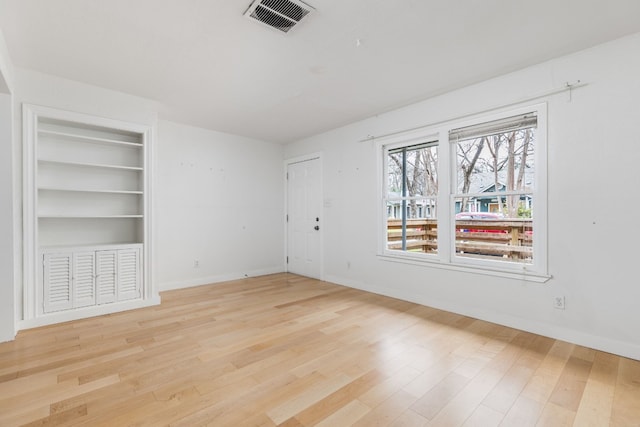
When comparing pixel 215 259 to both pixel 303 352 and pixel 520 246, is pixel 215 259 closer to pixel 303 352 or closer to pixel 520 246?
pixel 303 352

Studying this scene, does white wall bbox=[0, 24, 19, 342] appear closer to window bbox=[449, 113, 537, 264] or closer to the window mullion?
the window mullion

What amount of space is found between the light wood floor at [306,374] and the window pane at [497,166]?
132 centimetres

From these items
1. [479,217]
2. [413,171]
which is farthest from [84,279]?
[479,217]

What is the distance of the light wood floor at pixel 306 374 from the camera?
1.76 m

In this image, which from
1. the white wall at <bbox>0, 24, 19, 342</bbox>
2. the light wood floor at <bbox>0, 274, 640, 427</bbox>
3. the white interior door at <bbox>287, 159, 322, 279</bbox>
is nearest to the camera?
the light wood floor at <bbox>0, 274, 640, 427</bbox>

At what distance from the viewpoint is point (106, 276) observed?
3.56m

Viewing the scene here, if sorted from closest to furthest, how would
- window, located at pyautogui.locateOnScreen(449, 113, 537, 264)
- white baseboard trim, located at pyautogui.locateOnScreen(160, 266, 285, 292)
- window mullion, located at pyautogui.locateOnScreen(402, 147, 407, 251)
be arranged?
window, located at pyautogui.locateOnScreen(449, 113, 537, 264) → window mullion, located at pyautogui.locateOnScreen(402, 147, 407, 251) → white baseboard trim, located at pyautogui.locateOnScreen(160, 266, 285, 292)

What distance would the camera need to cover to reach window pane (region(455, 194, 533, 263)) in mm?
3090

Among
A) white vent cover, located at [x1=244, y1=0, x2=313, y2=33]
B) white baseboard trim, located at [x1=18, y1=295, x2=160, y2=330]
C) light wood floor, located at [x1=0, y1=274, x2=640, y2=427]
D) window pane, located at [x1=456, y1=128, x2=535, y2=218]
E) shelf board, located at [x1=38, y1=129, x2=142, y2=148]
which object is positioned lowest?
light wood floor, located at [x1=0, y1=274, x2=640, y2=427]

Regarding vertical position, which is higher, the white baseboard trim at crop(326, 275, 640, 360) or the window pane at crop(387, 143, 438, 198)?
the window pane at crop(387, 143, 438, 198)

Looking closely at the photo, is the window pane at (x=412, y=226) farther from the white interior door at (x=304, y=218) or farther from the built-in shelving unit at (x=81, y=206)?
the built-in shelving unit at (x=81, y=206)

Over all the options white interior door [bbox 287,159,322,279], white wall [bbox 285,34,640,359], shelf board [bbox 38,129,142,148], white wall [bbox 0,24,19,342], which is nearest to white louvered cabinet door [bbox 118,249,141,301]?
white wall [bbox 0,24,19,342]

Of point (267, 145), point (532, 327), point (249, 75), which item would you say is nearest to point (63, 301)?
point (249, 75)

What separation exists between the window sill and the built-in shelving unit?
10.5ft
